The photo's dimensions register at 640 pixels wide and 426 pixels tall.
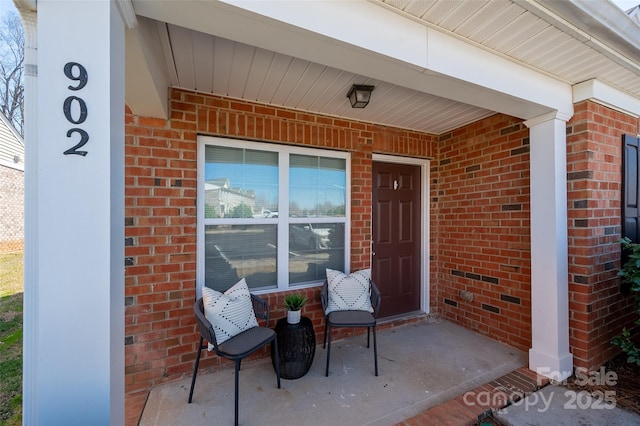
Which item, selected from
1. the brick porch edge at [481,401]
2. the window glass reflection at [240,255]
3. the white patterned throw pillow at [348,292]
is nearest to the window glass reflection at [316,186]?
the window glass reflection at [240,255]

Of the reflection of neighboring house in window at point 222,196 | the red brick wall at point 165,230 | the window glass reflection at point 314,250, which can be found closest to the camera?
the red brick wall at point 165,230

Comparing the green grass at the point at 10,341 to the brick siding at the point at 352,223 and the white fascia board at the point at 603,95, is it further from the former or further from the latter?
the white fascia board at the point at 603,95

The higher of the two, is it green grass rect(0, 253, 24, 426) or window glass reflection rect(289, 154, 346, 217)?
window glass reflection rect(289, 154, 346, 217)

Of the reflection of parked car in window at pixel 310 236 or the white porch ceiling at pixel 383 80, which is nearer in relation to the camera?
the white porch ceiling at pixel 383 80

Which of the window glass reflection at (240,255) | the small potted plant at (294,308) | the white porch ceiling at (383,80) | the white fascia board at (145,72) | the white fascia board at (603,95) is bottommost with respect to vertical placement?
the small potted plant at (294,308)

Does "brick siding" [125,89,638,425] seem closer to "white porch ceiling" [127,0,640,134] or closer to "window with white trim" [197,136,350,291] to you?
"window with white trim" [197,136,350,291]

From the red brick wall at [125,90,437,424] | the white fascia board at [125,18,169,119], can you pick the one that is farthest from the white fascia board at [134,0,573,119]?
the red brick wall at [125,90,437,424]

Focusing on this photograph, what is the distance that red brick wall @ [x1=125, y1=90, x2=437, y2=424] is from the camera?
225 centimetres

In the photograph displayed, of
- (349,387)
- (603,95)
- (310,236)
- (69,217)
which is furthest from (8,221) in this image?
(603,95)

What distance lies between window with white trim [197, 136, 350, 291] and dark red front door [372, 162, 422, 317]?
545 millimetres

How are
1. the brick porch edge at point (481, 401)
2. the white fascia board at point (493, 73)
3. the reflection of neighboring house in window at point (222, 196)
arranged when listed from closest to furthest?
the white fascia board at point (493, 73) < the brick porch edge at point (481, 401) < the reflection of neighboring house in window at point (222, 196)

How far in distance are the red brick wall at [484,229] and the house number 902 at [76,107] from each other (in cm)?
342

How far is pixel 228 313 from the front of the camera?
2164 mm

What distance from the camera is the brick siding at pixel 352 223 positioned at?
89.7 inches
